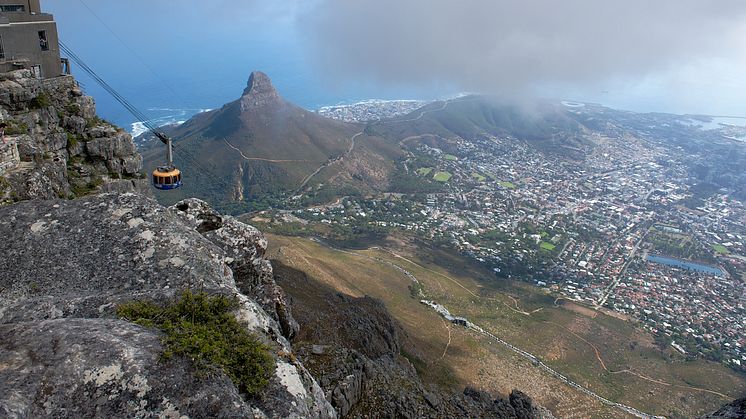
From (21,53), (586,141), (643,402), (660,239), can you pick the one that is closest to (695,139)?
(586,141)

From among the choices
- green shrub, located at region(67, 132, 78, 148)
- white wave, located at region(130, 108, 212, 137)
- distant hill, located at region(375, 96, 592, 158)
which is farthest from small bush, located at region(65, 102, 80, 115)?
white wave, located at region(130, 108, 212, 137)

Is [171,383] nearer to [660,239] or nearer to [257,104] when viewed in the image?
[660,239]

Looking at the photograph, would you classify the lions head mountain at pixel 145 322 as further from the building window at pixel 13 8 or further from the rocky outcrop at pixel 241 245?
the building window at pixel 13 8

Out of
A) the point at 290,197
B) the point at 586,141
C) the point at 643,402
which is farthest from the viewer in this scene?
the point at 586,141

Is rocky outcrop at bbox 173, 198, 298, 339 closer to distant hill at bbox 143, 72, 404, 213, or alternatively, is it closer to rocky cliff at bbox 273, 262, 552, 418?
rocky cliff at bbox 273, 262, 552, 418

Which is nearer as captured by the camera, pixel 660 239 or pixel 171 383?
pixel 171 383

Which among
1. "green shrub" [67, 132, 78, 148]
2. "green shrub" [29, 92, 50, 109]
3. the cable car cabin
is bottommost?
the cable car cabin

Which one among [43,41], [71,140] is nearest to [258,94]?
[43,41]
